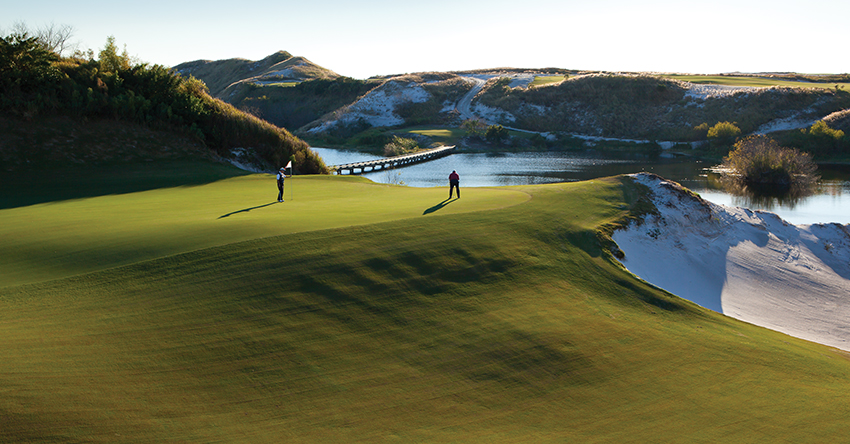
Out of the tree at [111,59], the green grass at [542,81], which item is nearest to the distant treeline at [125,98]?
the tree at [111,59]

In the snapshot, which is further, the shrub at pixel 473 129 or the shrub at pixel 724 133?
the shrub at pixel 473 129

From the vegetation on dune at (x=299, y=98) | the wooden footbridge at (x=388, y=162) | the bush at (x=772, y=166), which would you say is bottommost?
the bush at (x=772, y=166)

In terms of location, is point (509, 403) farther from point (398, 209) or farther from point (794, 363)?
point (398, 209)

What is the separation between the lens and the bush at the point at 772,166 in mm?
48438

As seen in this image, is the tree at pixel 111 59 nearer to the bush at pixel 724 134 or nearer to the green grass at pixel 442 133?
the green grass at pixel 442 133

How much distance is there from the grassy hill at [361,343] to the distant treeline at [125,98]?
1715 cm

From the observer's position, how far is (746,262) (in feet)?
67.1

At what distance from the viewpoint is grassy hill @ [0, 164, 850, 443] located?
7742 mm

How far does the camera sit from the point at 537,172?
2339 inches

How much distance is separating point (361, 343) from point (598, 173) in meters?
53.8

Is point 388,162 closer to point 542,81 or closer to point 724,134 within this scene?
point 724,134

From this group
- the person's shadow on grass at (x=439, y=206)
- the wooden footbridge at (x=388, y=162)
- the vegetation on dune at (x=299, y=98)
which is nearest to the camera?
the person's shadow on grass at (x=439, y=206)

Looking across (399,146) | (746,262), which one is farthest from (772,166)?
(399,146)

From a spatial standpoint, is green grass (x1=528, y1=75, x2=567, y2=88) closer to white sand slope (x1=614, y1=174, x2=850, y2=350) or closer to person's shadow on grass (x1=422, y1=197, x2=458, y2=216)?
white sand slope (x1=614, y1=174, x2=850, y2=350)
